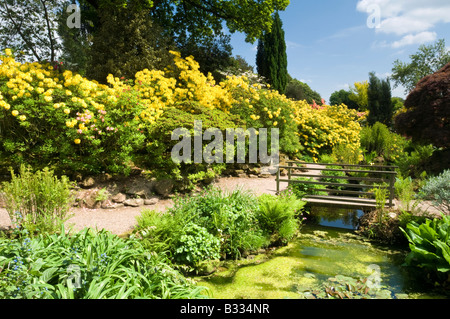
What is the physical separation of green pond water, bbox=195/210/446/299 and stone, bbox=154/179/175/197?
8.90ft

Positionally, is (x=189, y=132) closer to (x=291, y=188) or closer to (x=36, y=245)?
(x=291, y=188)

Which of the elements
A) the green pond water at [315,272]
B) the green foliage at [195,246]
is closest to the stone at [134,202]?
the green foliage at [195,246]

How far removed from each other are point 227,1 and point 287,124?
19.7 feet

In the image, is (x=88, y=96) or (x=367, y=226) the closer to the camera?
(x=367, y=226)

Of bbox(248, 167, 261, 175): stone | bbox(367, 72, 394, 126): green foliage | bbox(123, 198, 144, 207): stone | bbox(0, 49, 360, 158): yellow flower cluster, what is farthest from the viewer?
bbox(367, 72, 394, 126): green foliage

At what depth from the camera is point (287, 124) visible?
10.1m

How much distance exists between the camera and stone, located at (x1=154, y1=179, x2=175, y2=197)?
6.56 metres

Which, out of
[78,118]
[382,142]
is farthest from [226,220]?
[382,142]

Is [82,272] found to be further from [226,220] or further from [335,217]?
[335,217]

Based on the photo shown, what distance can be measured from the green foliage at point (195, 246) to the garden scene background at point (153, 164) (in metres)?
0.02

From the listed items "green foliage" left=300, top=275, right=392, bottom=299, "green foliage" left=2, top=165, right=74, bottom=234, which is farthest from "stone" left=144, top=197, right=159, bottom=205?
"green foliage" left=300, top=275, right=392, bottom=299

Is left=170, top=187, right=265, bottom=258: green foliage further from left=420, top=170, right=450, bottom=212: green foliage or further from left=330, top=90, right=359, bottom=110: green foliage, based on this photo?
left=330, top=90, right=359, bottom=110: green foliage
